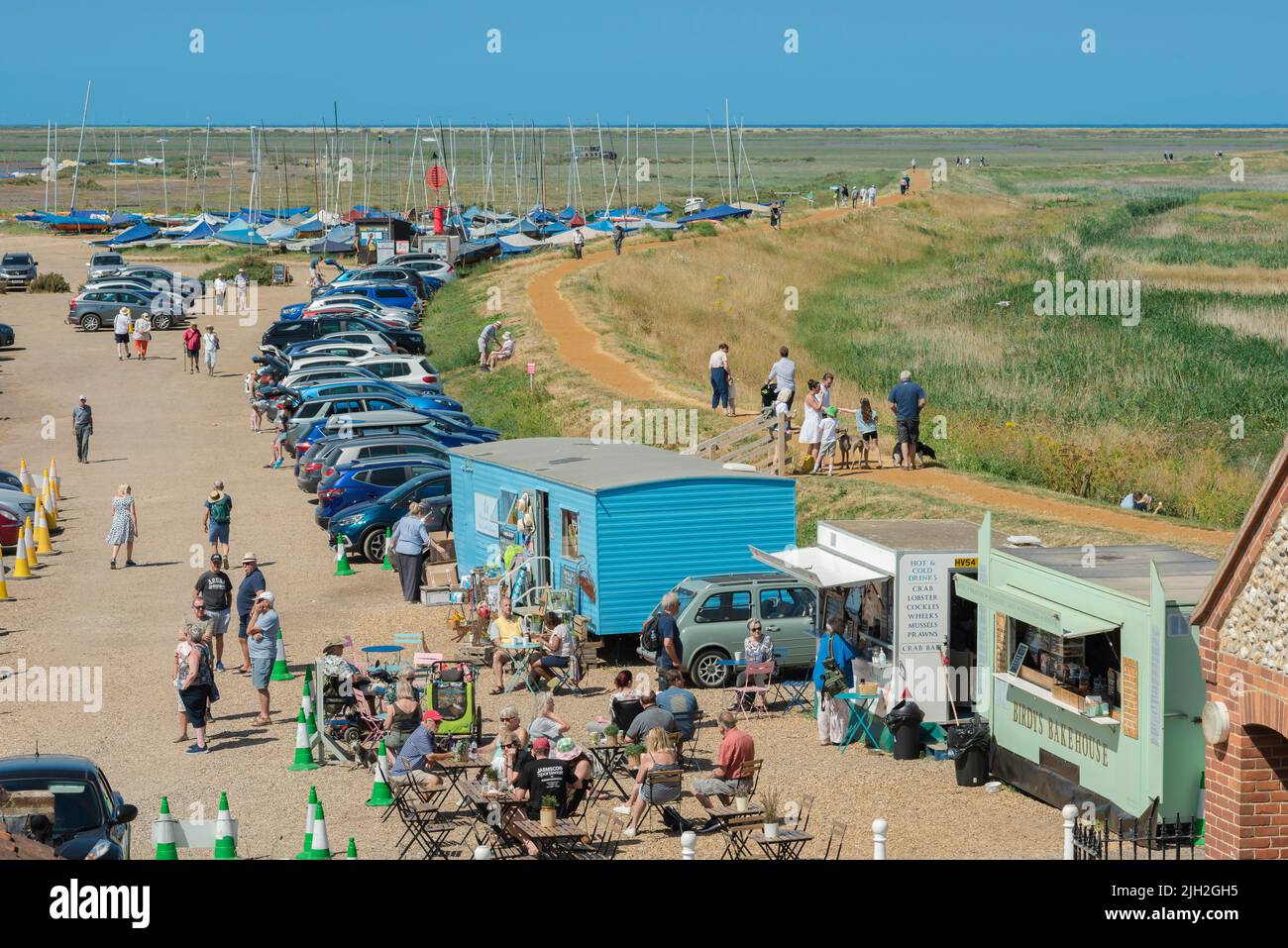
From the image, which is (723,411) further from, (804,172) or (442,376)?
(804,172)

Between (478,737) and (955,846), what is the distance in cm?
576

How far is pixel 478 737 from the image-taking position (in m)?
17.6

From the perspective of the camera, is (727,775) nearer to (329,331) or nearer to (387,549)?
(387,549)

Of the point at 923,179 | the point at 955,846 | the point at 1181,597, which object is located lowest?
the point at 955,846

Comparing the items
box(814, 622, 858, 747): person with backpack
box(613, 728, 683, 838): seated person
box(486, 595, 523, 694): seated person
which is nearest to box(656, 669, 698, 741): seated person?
box(613, 728, 683, 838): seated person

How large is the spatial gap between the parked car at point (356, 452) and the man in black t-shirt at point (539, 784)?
17053 mm

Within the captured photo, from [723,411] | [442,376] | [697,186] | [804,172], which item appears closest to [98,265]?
[442,376]

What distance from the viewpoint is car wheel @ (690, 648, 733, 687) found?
20312 millimetres

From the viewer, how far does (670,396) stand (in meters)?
39.0

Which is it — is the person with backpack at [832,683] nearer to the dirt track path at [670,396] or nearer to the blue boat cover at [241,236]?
the dirt track path at [670,396]

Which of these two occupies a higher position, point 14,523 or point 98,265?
point 98,265

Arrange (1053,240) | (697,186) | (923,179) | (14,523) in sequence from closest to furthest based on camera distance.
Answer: (14,523) → (1053,240) → (923,179) → (697,186)

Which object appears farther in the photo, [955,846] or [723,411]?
[723,411]

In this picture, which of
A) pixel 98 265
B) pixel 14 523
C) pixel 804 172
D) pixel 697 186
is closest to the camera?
pixel 14 523
